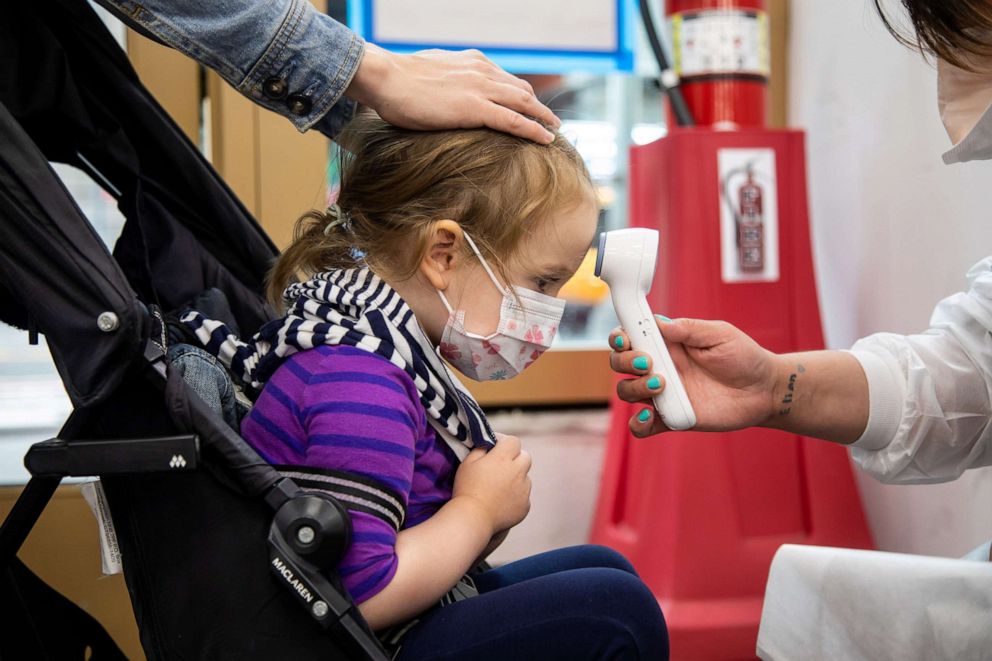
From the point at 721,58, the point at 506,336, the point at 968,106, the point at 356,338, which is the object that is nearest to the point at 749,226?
the point at 721,58

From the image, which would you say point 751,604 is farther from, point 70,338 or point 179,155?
point 70,338

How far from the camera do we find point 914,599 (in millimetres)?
949

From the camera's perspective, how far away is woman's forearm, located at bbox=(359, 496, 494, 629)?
2.68 feet

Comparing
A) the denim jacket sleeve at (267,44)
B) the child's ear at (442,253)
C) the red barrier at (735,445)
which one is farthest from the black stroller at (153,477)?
the red barrier at (735,445)

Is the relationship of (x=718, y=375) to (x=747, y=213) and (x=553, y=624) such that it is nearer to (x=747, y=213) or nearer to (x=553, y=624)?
(x=553, y=624)

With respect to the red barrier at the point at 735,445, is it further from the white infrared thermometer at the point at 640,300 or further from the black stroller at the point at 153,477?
the black stroller at the point at 153,477

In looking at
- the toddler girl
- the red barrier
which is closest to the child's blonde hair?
the toddler girl

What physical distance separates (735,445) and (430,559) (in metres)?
1.08

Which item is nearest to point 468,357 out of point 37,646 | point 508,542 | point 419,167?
point 419,167

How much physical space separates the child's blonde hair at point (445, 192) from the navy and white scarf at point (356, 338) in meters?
0.05

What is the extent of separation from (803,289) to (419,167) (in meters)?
1.08

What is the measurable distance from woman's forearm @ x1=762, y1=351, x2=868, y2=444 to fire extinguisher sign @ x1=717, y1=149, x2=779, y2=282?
0.64m

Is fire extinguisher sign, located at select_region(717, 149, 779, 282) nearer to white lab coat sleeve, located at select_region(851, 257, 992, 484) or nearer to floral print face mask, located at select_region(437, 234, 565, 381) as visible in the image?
white lab coat sleeve, located at select_region(851, 257, 992, 484)

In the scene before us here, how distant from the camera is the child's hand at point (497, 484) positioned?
92 cm
